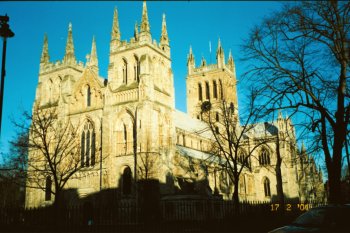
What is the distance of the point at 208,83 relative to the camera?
7019 cm

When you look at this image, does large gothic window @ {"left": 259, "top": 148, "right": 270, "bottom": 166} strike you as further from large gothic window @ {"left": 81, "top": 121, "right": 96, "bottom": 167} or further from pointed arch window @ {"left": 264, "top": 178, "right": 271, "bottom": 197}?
large gothic window @ {"left": 81, "top": 121, "right": 96, "bottom": 167}

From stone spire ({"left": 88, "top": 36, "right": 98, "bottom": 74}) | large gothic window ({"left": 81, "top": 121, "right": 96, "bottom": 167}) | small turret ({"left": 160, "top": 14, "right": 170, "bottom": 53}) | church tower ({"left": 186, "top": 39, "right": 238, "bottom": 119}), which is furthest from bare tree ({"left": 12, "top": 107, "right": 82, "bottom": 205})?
church tower ({"left": 186, "top": 39, "right": 238, "bottom": 119})

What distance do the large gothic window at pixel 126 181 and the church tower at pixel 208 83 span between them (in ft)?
109

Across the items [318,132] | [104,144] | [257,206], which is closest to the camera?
[318,132]

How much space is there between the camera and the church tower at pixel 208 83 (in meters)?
68.5

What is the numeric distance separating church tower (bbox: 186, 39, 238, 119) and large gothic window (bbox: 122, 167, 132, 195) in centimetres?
3330

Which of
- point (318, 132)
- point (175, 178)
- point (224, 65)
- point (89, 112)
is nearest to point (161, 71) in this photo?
point (89, 112)

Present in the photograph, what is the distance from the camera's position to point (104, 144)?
37656 millimetres

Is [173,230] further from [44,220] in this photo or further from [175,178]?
[175,178]

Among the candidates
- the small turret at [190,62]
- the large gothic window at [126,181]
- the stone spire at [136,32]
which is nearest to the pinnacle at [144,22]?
the stone spire at [136,32]

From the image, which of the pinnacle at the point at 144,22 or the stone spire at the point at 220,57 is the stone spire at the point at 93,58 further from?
the stone spire at the point at 220,57

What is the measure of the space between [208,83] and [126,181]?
38077 mm

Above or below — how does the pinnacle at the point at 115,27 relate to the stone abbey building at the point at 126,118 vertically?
above

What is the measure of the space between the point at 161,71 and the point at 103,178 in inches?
545
